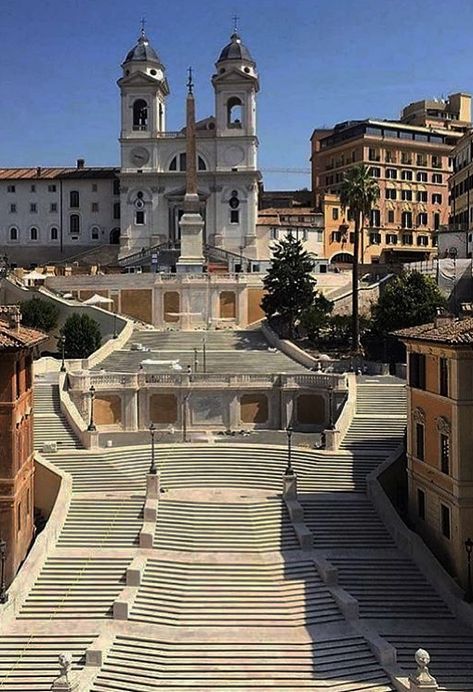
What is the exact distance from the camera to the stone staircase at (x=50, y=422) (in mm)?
42219

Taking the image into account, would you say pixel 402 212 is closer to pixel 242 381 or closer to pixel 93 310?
pixel 93 310

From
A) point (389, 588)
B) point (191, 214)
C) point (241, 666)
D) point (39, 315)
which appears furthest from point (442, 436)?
point (191, 214)

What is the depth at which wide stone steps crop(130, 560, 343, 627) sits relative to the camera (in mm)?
27688

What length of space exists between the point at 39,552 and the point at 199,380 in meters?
18.8

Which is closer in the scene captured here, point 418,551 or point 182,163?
point 418,551

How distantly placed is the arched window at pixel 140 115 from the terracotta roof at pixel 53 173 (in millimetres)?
8227

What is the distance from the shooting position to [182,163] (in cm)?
9731

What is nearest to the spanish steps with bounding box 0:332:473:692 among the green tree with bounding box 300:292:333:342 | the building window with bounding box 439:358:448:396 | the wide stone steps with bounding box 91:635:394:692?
the wide stone steps with bounding box 91:635:394:692

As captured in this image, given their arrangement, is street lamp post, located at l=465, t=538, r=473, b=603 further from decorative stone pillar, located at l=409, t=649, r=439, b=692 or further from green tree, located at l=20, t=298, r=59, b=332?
green tree, located at l=20, t=298, r=59, b=332

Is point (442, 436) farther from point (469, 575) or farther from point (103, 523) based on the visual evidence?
point (103, 523)

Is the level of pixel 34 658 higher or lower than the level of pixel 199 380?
lower

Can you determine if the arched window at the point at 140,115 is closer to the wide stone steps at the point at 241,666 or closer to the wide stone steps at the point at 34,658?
the wide stone steps at the point at 34,658

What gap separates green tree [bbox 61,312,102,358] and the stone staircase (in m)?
11.8

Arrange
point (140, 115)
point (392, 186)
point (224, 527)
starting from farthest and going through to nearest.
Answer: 1. point (392, 186)
2. point (140, 115)
3. point (224, 527)
